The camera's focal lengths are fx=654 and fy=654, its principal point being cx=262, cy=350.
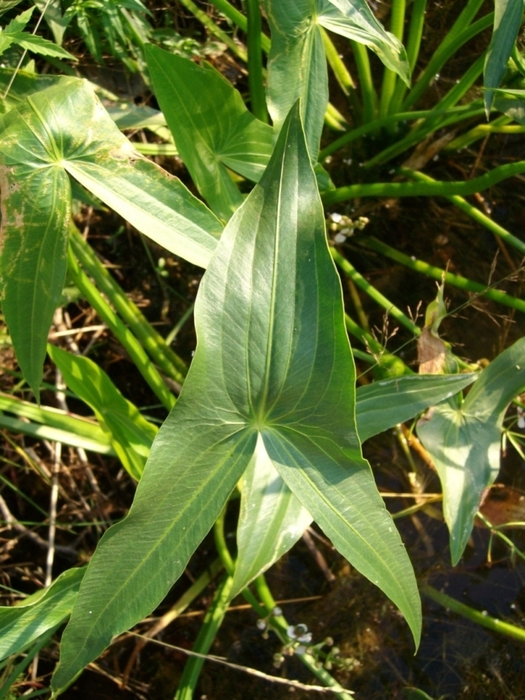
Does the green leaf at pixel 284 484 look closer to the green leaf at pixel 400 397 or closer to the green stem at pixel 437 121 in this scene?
the green leaf at pixel 400 397

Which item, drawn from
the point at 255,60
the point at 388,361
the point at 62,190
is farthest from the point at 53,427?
the point at 255,60

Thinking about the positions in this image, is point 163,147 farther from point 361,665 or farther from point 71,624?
point 361,665

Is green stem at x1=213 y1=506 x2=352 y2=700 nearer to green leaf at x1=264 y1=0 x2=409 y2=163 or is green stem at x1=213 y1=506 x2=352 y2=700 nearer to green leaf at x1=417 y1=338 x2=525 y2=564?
green leaf at x1=417 y1=338 x2=525 y2=564

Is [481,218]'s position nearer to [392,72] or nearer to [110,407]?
[392,72]

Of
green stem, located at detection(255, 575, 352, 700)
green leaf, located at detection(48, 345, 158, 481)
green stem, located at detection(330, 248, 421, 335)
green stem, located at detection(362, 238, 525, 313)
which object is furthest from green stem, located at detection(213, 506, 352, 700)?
green stem, located at detection(362, 238, 525, 313)

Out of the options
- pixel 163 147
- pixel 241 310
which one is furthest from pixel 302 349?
pixel 163 147
